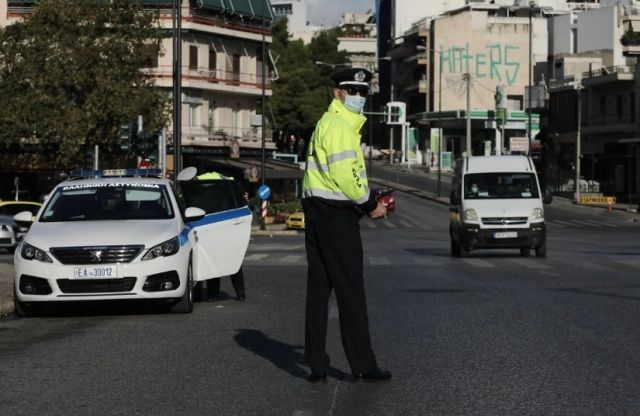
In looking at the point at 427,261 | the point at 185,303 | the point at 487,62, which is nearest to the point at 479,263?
the point at 427,261

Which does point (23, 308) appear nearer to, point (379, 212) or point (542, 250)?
point (379, 212)

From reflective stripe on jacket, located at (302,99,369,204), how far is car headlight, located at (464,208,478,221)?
2110cm

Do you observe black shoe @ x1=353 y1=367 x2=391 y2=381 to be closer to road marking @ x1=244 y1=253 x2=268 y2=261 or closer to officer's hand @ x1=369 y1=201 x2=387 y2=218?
officer's hand @ x1=369 y1=201 x2=387 y2=218

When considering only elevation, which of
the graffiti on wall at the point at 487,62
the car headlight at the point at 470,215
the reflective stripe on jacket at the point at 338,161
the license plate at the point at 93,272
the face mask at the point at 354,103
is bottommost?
the car headlight at the point at 470,215

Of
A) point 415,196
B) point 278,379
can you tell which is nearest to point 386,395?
point 278,379

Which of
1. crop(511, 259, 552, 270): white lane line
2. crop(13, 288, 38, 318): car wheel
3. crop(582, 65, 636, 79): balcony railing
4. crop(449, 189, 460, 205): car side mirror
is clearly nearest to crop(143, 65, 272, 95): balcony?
crop(582, 65, 636, 79): balcony railing

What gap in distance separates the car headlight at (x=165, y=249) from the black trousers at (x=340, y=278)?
567 centimetres

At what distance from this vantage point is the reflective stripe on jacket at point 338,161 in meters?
9.38

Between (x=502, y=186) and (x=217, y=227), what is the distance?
1490 cm

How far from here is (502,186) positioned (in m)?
31.1

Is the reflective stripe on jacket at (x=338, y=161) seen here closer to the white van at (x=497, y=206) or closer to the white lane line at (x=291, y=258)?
the white lane line at (x=291, y=258)

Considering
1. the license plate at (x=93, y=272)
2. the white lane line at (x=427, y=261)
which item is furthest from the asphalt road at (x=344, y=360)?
the white lane line at (x=427, y=261)

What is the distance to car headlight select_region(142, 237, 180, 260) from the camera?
49.3ft

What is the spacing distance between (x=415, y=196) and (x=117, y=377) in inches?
3289
